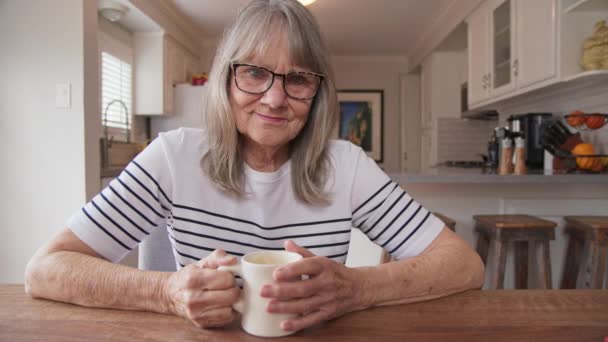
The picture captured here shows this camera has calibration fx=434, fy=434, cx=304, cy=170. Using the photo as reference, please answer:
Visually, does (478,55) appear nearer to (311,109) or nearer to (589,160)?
(589,160)

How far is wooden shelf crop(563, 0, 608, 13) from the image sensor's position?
2336mm

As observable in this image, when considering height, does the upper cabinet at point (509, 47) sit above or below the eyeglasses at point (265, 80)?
above

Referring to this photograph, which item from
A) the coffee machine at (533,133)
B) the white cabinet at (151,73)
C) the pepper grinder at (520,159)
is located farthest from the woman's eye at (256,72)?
the white cabinet at (151,73)

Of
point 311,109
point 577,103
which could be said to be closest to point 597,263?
point 577,103

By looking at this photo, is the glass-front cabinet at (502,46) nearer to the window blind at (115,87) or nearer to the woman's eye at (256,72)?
the woman's eye at (256,72)

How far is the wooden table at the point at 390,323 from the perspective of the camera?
590mm

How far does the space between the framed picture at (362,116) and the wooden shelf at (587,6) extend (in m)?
3.75

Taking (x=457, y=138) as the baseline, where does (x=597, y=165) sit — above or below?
below

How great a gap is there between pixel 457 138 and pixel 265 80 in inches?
180

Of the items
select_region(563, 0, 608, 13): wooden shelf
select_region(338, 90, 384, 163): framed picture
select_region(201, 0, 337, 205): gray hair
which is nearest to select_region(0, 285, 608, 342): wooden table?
select_region(201, 0, 337, 205): gray hair

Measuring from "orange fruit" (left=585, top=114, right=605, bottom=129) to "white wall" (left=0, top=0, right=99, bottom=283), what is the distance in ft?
8.95

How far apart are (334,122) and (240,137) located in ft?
0.74

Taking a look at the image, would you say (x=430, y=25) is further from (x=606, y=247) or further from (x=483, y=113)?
(x=606, y=247)

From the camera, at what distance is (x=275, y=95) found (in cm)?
87
